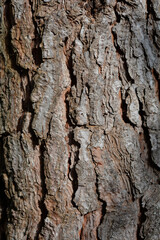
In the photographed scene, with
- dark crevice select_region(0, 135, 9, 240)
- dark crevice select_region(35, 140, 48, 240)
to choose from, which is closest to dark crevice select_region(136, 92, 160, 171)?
dark crevice select_region(35, 140, 48, 240)

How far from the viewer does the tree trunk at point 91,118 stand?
109 cm

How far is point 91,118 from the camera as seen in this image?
109 centimetres

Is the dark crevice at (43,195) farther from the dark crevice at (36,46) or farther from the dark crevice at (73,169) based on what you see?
the dark crevice at (36,46)

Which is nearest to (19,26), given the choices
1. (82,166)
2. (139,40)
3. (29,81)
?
(29,81)

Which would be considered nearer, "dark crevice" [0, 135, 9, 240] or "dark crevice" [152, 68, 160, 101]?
"dark crevice" [152, 68, 160, 101]

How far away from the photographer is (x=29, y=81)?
3.77 ft

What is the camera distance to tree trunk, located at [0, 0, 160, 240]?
1090 millimetres

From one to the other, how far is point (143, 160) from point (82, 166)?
225 millimetres

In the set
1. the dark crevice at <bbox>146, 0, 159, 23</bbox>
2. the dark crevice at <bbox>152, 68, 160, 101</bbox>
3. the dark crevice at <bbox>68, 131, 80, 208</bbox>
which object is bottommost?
the dark crevice at <bbox>68, 131, 80, 208</bbox>

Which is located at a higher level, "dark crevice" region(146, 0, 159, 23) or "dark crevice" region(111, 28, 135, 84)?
"dark crevice" region(146, 0, 159, 23)

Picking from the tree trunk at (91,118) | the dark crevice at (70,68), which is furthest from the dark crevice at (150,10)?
the dark crevice at (70,68)

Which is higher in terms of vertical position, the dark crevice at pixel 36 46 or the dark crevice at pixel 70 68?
the dark crevice at pixel 36 46

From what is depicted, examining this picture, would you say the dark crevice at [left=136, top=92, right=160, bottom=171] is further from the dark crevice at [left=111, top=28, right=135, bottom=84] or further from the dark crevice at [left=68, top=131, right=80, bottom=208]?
the dark crevice at [left=68, top=131, right=80, bottom=208]

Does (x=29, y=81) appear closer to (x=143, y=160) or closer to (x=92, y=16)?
(x=92, y=16)
